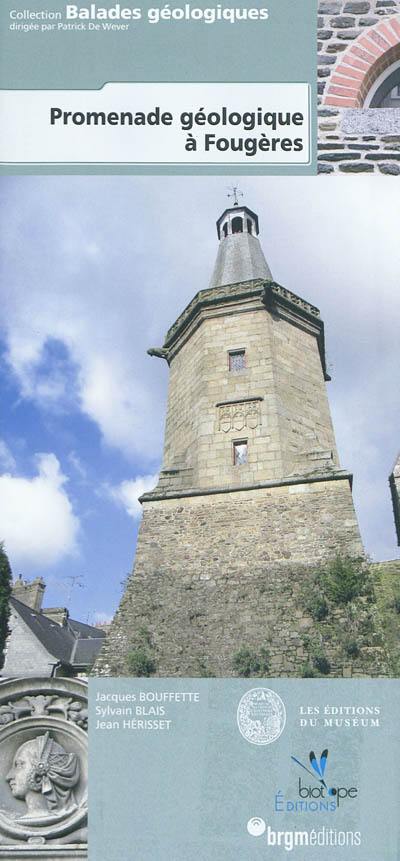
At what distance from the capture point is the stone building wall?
563 centimetres

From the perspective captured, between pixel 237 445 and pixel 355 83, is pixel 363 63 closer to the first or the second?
pixel 355 83

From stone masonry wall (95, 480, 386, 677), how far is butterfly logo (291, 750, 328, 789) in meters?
0.79

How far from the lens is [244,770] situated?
180 inches

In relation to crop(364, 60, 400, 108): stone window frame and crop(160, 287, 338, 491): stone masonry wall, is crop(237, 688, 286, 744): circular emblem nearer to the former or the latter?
crop(160, 287, 338, 491): stone masonry wall

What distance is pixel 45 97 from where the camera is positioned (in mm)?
5539

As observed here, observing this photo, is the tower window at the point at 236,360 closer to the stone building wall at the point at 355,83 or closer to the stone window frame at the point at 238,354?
the stone window frame at the point at 238,354

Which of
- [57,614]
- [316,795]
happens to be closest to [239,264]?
[57,614]

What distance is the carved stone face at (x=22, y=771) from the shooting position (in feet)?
15.1

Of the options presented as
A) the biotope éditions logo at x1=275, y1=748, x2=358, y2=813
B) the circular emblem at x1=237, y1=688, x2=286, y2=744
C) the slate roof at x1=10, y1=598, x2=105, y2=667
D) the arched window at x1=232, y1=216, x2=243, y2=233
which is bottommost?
the biotope éditions logo at x1=275, y1=748, x2=358, y2=813

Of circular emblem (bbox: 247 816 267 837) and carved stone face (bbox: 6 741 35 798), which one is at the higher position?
carved stone face (bbox: 6 741 35 798)

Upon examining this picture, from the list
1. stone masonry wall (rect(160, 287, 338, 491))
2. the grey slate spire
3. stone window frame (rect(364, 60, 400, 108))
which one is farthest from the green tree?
stone window frame (rect(364, 60, 400, 108))

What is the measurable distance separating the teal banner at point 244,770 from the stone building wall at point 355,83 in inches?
156

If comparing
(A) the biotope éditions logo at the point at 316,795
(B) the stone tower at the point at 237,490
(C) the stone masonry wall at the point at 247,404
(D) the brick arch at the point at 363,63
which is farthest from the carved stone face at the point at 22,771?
(D) the brick arch at the point at 363,63

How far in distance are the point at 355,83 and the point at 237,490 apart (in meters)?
3.90
